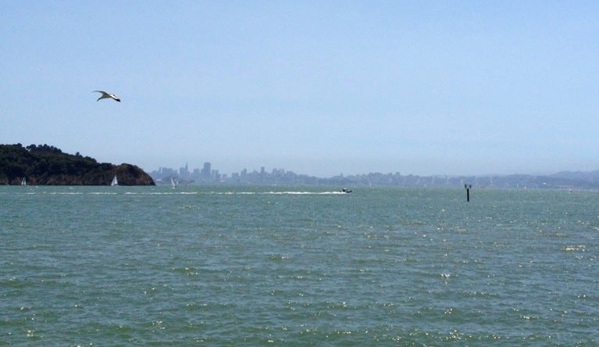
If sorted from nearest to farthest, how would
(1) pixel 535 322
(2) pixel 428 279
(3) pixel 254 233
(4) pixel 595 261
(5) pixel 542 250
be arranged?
(1) pixel 535 322 < (2) pixel 428 279 < (4) pixel 595 261 < (5) pixel 542 250 < (3) pixel 254 233

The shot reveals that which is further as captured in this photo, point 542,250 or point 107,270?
point 542,250

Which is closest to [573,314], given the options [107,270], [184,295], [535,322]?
[535,322]

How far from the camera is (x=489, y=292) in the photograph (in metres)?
A: 31.3

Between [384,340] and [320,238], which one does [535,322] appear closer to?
[384,340]

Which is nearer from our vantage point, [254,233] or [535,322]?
[535,322]

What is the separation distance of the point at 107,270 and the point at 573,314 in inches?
899

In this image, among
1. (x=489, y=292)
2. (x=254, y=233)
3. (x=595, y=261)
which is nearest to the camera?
(x=489, y=292)

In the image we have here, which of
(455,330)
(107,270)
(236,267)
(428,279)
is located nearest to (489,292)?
(428,279)

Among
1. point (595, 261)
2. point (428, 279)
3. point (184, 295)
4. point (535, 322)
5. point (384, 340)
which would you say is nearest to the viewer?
point (384, 340)

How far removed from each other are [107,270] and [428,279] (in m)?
16.9

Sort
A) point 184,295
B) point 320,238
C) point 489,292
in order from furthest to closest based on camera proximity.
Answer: point 320,238 < point 489,292 < point 184,295

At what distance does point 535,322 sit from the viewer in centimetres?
2555

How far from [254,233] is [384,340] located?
37298mm

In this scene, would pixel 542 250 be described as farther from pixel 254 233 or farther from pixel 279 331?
pixel 279 331
